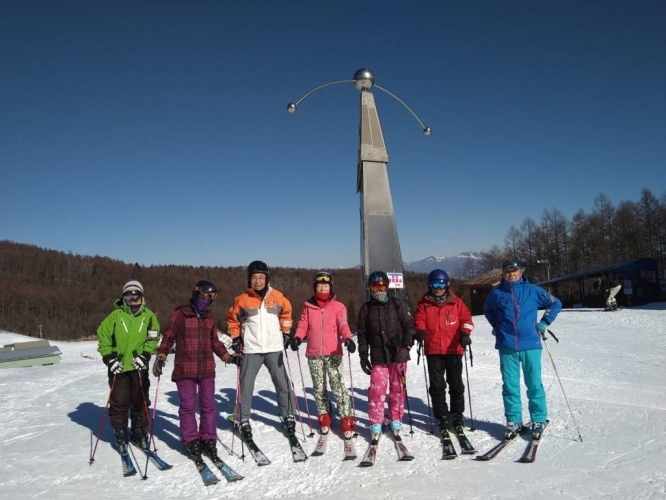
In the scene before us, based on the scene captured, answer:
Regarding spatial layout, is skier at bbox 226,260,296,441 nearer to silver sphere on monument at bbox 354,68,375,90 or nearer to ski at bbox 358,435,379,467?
ski at bbox 358,435,379,467

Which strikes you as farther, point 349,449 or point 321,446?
point 321,446

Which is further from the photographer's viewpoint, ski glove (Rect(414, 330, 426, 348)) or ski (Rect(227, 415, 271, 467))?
ski glove (Rect(414, 330, 426, 348))

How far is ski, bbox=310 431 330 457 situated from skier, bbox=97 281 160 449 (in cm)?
182

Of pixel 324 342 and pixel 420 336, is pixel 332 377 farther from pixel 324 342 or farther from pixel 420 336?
pixel 420 336

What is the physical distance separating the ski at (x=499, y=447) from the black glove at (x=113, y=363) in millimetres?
3556

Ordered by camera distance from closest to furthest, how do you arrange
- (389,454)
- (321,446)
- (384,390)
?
(389,454) → (321,446) → (384,390)

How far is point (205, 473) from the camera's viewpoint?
3.91 metres

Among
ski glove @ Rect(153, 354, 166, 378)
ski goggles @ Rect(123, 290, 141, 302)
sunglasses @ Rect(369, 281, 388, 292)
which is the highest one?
ski goggles @ Rect(123, 290, 141, 302)

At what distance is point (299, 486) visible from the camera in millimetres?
3684

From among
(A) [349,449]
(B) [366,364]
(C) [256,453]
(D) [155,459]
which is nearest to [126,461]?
(D) [155,459]

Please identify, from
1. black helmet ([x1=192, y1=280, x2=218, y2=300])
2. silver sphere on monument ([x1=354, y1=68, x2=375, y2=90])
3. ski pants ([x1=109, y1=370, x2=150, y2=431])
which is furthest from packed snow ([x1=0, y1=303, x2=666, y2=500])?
silver sphere on monument ([x1=354, y1=68, x2=375, y2=90])

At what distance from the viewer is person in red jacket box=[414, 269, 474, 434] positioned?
15.4 feet

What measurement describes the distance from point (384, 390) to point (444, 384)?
0.66 m

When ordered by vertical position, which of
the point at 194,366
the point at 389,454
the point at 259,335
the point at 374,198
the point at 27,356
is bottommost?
the point at 389,454
